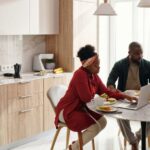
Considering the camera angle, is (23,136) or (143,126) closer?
(143,126)

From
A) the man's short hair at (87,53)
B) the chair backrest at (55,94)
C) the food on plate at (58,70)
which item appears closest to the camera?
the man's short hair at (87,53)

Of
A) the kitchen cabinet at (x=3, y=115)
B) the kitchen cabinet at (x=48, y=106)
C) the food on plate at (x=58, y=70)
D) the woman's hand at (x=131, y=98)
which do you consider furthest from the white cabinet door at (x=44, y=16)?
the woman's hand at (x=131, y=98)

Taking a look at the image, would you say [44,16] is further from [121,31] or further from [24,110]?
[121,31]

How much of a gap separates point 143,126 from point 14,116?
5.80 ft

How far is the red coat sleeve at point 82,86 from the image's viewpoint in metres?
3.45

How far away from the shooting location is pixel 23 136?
178 inches

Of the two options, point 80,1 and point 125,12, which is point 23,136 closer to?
point 80,1

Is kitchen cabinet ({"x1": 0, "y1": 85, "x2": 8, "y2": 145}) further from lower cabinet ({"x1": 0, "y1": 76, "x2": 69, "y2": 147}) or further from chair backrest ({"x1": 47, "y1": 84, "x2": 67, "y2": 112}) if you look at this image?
chair backrest ({"x1": 47, "y1": 84, "x2": 67, "y2": 112})

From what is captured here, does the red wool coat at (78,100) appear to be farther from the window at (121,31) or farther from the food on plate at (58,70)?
the window at (121,31)

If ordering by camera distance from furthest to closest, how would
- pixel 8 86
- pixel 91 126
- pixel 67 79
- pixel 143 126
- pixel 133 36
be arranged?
pixel 133 36 → pixel 67 79 → pixel 8 86 → pixel 91 126 → pixel 143 126

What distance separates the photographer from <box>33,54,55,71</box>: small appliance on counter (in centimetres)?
529

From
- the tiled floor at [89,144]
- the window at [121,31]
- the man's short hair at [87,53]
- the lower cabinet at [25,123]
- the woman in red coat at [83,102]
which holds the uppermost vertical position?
the window at [121,31]

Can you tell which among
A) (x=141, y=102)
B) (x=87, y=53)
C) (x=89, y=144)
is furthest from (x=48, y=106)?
(x=141, y=102)

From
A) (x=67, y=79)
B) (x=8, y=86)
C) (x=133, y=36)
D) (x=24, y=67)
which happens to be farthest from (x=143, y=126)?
(x=133, y=36)
